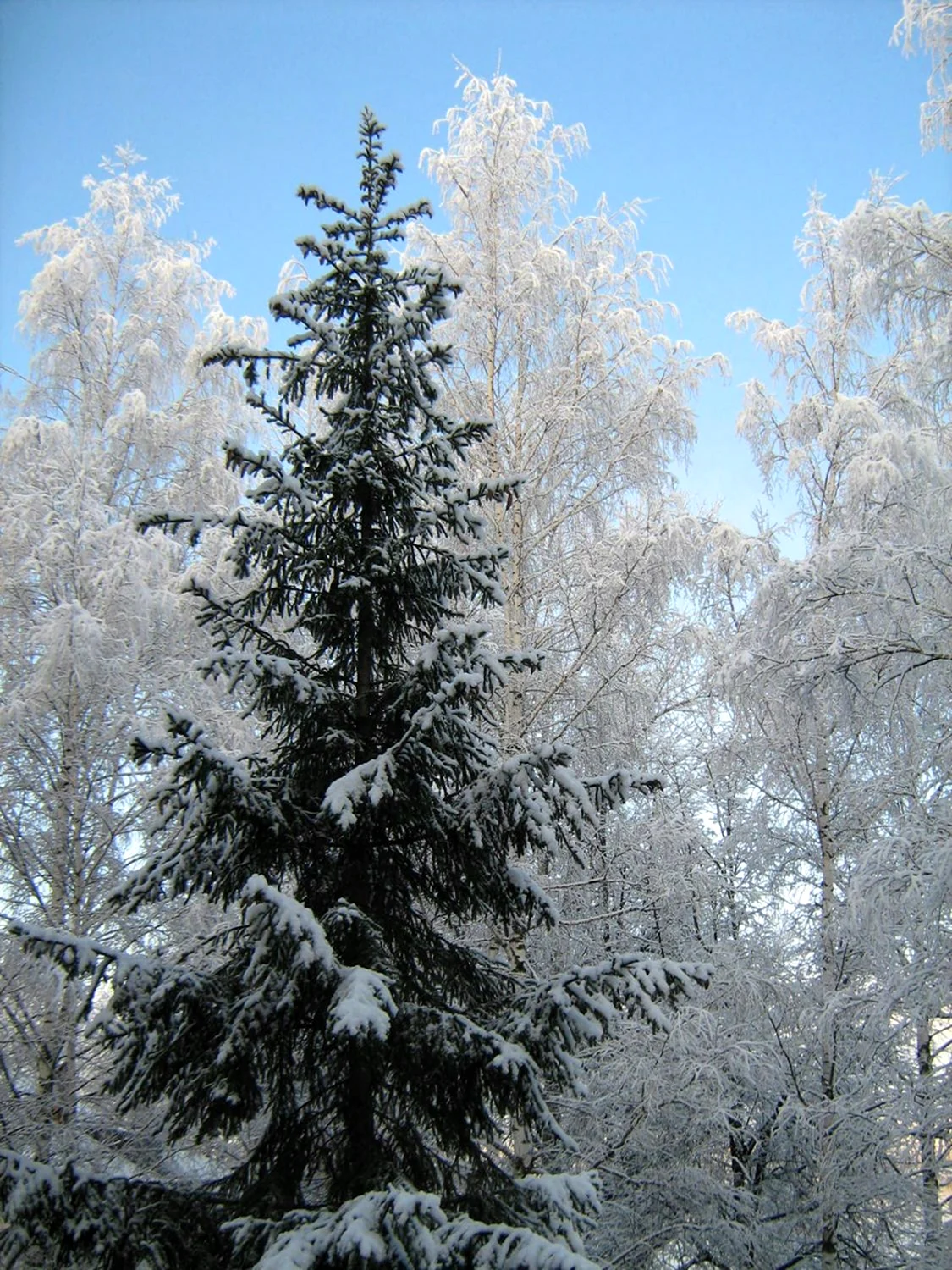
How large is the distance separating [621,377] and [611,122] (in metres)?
3.85

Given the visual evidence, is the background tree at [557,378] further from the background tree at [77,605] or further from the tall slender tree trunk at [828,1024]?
the background tree at [77,605]

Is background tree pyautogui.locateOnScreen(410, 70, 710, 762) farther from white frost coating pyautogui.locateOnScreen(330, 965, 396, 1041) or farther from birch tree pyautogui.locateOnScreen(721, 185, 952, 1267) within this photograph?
white frost coating pyautogui.locateOnScreen(330, 965, 396, 1041)

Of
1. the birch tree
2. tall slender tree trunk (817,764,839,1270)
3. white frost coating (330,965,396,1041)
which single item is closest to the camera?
white frost coating (330,965,396,1041)

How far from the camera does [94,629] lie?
7027 mm

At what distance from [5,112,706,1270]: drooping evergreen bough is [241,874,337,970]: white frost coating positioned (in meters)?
0.01

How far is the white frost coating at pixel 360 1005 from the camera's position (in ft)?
10.2

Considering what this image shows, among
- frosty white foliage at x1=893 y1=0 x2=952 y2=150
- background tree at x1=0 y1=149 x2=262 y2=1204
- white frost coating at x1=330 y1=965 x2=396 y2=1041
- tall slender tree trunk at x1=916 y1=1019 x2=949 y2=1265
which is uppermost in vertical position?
frosty white foliage at x1=893 y1=0 x2=952 y2=150

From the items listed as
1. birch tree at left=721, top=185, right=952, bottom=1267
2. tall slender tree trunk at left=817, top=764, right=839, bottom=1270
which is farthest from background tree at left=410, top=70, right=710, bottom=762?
tall slender tree trunk at left=817, top=764, right=839, bottom=1270

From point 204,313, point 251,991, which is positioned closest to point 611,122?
point 204,313

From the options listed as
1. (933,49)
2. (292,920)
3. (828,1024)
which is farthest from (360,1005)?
(933,49)

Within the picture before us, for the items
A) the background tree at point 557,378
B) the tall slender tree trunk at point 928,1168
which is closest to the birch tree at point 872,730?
the tall slender tree trunk at point 928,1168

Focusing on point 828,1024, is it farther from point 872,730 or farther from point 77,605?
point 77,605

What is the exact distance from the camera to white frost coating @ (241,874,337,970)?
3300 mm

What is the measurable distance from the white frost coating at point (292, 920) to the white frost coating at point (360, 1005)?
102 mm
